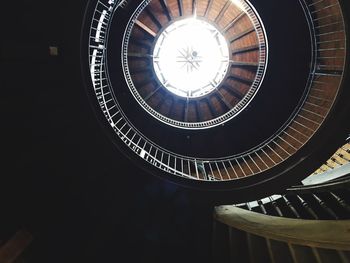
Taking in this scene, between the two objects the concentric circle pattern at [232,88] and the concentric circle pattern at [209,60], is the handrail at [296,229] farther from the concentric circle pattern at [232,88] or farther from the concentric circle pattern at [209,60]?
the concentric circle pattern at [209,60]

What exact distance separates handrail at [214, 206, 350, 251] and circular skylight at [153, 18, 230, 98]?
603 centimetres

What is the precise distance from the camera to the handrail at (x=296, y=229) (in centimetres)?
237

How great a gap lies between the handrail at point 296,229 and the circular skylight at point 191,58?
19.8ft

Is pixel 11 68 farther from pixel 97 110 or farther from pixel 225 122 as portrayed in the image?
pixel 225 122

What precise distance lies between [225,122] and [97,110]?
4983 mm

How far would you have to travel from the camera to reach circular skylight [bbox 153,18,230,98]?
9750 mm

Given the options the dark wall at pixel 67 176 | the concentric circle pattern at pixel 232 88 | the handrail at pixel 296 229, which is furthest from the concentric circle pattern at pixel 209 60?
the handrail at pixel 296 229

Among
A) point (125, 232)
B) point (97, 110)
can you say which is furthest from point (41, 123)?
point (125, 232)

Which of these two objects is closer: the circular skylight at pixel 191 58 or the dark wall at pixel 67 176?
the dark wall at pixel 67 176

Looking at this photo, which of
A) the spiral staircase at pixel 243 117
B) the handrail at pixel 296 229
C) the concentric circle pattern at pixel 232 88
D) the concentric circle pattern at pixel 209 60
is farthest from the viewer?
the concentric circle pattern at pixel 209 60

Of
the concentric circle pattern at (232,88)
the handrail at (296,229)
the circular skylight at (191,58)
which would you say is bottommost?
the handrail at (296,229)

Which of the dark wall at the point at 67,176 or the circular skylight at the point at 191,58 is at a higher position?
the circular skylight at the point at 191,58

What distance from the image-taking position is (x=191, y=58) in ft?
38.4

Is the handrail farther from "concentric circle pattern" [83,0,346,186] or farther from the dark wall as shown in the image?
"concentric circle pattern" [83,0,346,186]
